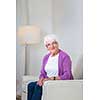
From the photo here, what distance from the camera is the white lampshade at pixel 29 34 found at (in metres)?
4.56

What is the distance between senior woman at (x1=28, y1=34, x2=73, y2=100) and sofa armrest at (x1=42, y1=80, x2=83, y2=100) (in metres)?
0.30

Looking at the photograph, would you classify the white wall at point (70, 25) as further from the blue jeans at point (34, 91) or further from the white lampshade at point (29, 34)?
the blue jeans at point (34, 91)

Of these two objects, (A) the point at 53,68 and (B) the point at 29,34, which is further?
(B) the point at 29,34

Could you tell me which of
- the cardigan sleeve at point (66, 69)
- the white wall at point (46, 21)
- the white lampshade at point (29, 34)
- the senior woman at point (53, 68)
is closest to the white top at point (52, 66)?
the senior woman at point (53, 68)

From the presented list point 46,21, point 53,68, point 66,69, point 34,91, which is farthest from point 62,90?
point 46,21

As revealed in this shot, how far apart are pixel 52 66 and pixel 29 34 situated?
122 centimetres

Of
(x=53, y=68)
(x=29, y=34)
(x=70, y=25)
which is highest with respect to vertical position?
(x=70, y=25)

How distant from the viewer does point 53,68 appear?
3535mm

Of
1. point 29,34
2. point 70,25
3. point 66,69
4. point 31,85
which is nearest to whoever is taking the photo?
point 66,69

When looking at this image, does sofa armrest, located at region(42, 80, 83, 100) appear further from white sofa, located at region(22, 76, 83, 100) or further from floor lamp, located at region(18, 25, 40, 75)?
floor lamp, located at region(18, 25, 40, 75)

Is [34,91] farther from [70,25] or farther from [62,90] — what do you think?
[70,25]

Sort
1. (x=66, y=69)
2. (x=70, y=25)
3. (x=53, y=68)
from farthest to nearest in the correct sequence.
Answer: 1. (x=70, y=25)
2. (x=53, y=68)
3. (x=66, y=69)
